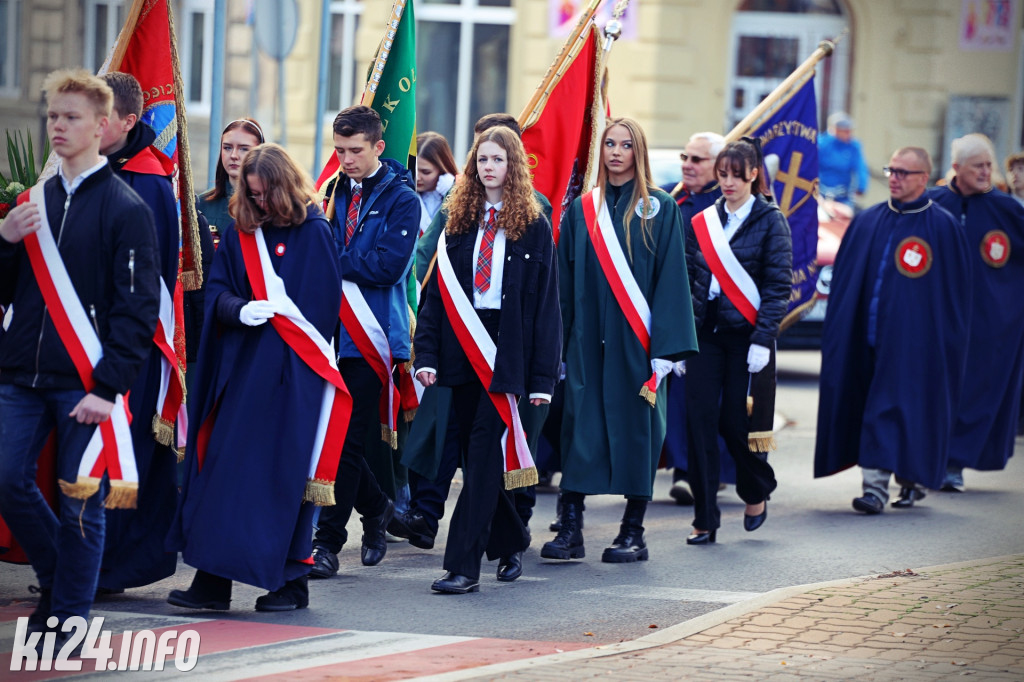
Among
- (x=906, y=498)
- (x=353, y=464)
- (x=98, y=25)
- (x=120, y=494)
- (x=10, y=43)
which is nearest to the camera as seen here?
(x=120, y=494)

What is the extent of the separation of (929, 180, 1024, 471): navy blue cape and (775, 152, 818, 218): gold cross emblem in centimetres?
87

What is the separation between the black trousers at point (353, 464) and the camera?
23.6ft

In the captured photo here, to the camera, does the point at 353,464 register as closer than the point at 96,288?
No

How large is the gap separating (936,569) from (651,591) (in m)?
1.42

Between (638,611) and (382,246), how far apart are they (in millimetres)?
1972

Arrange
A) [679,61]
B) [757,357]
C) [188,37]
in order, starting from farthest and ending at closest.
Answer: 1. [188,37]
2. [679,61]
3. [757,357]

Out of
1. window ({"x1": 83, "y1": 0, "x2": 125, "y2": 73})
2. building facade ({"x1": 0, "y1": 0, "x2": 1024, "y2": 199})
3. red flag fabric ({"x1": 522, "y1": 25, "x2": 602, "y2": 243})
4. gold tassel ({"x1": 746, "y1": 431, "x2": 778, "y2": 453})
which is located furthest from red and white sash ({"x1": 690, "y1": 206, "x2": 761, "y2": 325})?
window ({"x1": 83, "y1": 0, "x2": 125, "y2": 73})

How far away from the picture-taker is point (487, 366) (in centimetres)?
699

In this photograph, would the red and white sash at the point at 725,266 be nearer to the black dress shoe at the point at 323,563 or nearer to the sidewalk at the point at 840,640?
the sidewalk at the point at 840,640

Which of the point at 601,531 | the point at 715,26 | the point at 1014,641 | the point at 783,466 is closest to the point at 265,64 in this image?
the point at 715,26

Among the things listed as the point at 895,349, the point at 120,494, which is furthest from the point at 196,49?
the point at 120,494

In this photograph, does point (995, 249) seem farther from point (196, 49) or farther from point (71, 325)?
point (196, 49)

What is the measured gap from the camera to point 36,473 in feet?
19.5

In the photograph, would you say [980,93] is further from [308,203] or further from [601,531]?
[308,203]
